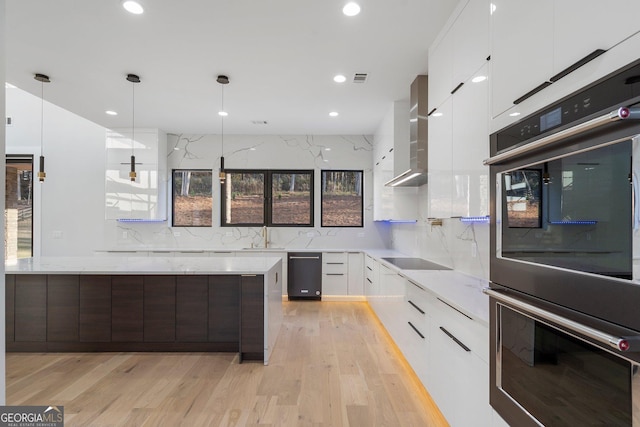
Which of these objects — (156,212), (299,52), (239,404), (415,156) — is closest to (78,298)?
(239,404)

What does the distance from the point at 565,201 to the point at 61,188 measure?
6794 mm

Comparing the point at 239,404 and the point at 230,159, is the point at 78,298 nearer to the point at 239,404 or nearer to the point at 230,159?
the point at 239,404

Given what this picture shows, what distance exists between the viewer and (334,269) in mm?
5180

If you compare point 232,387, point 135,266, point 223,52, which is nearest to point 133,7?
point 223,52

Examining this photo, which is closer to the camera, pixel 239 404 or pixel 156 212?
pixel 239 404

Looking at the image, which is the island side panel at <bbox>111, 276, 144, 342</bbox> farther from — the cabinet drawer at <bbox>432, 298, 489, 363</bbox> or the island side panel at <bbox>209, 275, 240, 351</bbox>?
the cabinet drawer at <bbox>432, 298, 489, 363</bbox>

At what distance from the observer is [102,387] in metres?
2.48

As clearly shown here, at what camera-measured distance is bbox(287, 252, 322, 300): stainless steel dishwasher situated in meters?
5.16

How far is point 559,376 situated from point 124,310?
337 centimetres

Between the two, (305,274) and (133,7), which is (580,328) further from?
(305,274)

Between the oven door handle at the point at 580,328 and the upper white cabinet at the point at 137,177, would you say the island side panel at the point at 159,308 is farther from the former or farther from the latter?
the oven door handle at the point at 580,328

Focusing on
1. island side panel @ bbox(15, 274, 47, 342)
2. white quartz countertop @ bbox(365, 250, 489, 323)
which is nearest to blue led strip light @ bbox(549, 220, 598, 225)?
white quartz countertop @ bbox(365, 250, 489, 323)

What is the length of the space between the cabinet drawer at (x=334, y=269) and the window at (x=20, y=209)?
4976 mm

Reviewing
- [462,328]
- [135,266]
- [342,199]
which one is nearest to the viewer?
[462,328]
